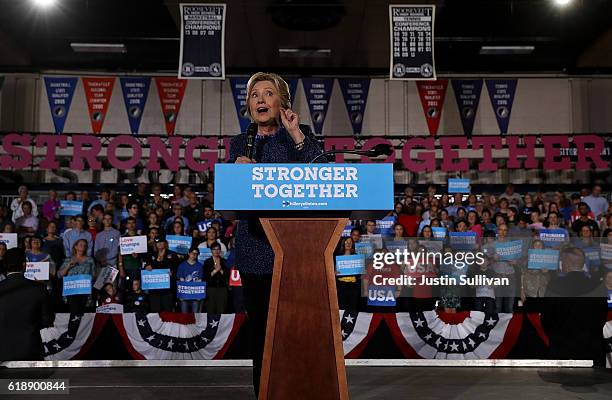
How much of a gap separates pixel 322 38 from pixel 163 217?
24.6 ft

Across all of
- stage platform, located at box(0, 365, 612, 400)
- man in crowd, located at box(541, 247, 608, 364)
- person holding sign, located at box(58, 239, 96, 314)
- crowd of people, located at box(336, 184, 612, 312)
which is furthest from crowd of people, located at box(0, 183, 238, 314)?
man in crowd, located at box(541, 247, 608, 364)

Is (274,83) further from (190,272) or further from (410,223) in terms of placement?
(410,223)

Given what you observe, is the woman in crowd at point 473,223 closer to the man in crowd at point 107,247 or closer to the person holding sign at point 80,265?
the man in crowd at point 107,247

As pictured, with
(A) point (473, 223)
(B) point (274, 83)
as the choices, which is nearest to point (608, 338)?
(A) point (473, 223)

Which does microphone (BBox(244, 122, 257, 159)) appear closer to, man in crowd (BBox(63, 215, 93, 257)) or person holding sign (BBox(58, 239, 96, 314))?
person holding sign (BBox(58, 239, 96, 314))

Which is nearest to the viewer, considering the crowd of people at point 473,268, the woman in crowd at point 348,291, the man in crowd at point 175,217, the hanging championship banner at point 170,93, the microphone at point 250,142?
the microphone at point 250,142

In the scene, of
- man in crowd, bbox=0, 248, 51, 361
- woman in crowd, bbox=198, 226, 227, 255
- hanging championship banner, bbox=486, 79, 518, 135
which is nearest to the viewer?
man in crowd, bbox=0, 248, 51, 361

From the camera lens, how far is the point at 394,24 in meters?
10.9

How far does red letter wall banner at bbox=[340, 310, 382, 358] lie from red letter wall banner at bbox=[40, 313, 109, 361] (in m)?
2.73

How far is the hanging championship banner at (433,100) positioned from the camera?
16469mm

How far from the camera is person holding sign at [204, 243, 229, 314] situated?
8586mm

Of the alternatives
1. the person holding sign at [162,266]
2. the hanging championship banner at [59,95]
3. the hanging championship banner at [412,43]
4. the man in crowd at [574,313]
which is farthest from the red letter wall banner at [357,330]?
the hanging championship banner at [59,95]

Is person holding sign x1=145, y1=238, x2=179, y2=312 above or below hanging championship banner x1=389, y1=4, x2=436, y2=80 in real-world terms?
below

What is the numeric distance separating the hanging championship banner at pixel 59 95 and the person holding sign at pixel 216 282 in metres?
9.38
